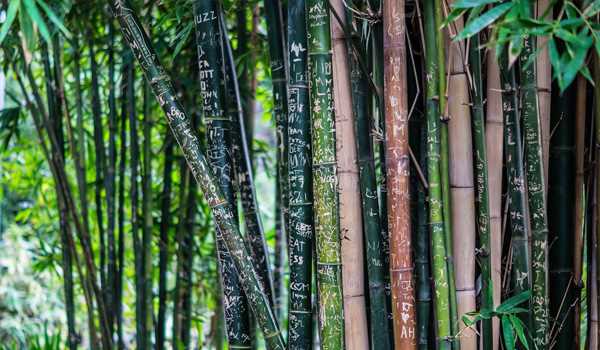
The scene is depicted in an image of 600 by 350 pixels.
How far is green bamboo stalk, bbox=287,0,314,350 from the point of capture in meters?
1.44

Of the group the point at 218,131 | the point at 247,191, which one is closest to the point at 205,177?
the point at 218,131

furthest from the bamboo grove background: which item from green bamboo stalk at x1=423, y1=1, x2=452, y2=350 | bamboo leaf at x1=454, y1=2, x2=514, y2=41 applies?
bamboo leaf at x1=454, y1=2, x2=514, y2=41

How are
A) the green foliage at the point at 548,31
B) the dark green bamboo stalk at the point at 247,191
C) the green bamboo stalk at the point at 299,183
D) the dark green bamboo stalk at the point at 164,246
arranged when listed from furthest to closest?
the dark green bamboo stalk at the point at 164,246 < the dark green bamboo stalk at the point at 247,191 < the green bamboo stalk at the point at 299,183 < the green foliage at the point at 548,31

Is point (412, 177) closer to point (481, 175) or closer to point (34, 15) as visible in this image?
point (481, 175)

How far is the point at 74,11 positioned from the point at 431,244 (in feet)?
4.87

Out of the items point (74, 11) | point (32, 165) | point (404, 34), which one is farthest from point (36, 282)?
point (404, 34)

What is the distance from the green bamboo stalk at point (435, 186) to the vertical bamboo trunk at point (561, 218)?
0.25 metres

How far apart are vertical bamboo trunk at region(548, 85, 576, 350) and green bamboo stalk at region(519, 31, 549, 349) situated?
11 centimetres

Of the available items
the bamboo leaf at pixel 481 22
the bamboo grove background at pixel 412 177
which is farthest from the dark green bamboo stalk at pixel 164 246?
the bamboo leaf at pixel 481 22

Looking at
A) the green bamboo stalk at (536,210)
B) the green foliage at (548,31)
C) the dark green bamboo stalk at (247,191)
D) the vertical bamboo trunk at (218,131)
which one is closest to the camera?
the green foliage at (548,31)

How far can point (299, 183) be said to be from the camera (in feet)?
4.72

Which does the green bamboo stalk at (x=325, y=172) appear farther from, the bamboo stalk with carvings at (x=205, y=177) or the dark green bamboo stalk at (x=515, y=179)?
the dark green bamboo stalk at (x=515, y=179)

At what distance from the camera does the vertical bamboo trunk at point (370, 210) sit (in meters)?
1.41

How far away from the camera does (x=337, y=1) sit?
144 cm
